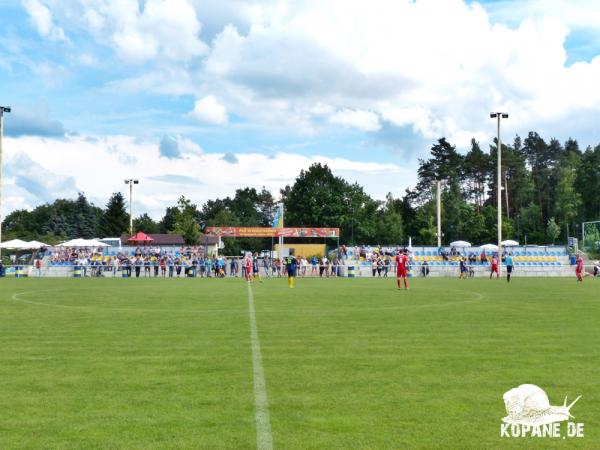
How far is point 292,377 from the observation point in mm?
9148

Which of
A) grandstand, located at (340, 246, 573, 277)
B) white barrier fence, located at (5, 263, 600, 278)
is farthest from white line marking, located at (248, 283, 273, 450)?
grandstand, located at (340, 246, 573, 277)

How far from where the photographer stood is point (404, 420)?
686 cm

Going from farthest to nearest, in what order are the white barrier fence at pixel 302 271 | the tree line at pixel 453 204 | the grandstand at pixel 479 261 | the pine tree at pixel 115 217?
1. the pine tree at pixel 115 217
2. the tree line at pixel 453 204
3. the grandstand at pixel 479 261
4. the white barrier fence at pixel 302 271

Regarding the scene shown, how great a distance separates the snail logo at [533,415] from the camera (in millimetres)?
6496

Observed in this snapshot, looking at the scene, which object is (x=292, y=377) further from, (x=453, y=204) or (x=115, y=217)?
(x=115, y=217)

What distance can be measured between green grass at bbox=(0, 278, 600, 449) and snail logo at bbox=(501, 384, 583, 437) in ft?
0.53

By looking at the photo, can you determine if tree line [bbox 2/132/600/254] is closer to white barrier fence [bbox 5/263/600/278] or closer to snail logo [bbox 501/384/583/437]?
white barrier fence [bbox 5/263/600/278]

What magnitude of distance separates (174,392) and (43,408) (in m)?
1.55

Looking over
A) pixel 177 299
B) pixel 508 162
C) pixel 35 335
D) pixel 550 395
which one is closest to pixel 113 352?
pixel 35 335

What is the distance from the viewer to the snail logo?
6.50 meters

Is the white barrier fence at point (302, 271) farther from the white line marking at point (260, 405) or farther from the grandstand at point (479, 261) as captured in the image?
the white line marking at point (260, 405)

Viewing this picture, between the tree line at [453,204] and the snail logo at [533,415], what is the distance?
93488mm

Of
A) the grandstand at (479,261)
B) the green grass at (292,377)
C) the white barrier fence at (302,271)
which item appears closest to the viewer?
the green grass at (292,377)

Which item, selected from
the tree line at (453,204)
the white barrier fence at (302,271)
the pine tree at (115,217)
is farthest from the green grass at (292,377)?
the pine tree at (115,217)
